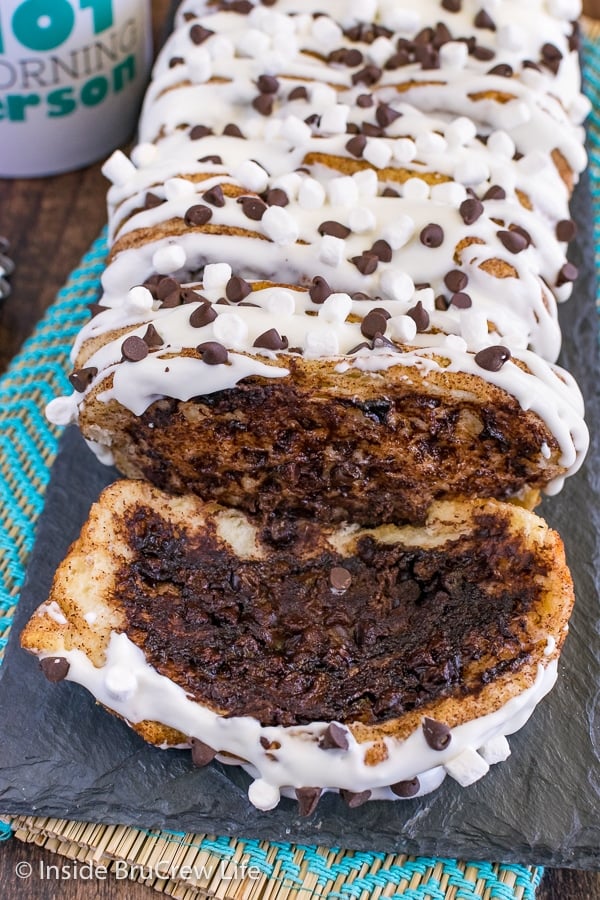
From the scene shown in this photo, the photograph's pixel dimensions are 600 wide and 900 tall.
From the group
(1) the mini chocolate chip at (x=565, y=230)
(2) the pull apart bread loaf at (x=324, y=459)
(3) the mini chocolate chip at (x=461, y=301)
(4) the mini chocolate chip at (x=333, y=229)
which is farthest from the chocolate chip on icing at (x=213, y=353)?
(1) the mini chocolate chip at (x=565, y=230)

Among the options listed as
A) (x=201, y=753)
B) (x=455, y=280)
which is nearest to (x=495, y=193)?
(x=455, y=280)

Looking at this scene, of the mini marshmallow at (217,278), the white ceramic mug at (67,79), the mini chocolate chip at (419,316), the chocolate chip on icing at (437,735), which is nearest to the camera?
the chocolate chip on icing at (437,735)

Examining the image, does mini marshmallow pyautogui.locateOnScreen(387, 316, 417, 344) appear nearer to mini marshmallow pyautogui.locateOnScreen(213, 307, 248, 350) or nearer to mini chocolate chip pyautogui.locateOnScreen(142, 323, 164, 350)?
mini marshmallow pyautogui.locateOnScreen(213, 307, 248, 350)

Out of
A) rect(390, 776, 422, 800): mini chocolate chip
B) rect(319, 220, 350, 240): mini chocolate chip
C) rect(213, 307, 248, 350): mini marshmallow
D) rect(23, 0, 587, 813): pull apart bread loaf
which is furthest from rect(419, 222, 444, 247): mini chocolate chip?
rect(390, 776, 422, 800): mini chocolate chip

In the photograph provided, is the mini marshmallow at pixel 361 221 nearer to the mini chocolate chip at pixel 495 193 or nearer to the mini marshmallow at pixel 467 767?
the mini chocolate chip at pixel 495 193

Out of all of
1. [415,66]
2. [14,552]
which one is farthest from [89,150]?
[14,552]

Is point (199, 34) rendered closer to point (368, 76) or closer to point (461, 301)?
point (368, 76)
